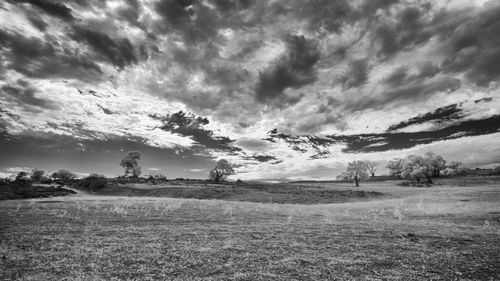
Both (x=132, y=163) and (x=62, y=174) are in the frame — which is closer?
(x=132, y=163)

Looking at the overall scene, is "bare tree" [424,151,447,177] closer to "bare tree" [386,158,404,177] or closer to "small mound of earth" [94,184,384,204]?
"bare tree" [386,158,404,177]

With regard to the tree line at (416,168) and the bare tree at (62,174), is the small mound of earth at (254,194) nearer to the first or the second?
the tree line at (416,168)

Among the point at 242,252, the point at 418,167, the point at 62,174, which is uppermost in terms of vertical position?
the point at 62,174

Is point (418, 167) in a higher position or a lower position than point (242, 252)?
higher

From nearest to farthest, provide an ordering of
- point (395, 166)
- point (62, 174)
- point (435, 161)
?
point (435, 161), point (395, 166), point (62, 174)

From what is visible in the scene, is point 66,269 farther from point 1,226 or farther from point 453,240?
point 453,240

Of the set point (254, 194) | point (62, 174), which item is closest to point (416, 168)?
point (254, 194)

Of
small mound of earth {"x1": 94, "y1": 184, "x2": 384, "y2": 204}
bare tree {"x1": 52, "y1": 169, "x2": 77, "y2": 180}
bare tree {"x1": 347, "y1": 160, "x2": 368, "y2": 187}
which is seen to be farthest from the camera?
bare tree {"x1": 52, "y1": 169, "x2": 77, "y2": 180}

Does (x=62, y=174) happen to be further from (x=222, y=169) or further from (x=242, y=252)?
(x=242, y=252)

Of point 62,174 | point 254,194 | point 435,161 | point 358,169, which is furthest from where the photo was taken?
point 62,174

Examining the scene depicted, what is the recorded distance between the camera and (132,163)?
11650 centimetres

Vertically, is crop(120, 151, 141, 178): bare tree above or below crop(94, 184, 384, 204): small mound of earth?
above

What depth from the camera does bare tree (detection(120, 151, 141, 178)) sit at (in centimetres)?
11585

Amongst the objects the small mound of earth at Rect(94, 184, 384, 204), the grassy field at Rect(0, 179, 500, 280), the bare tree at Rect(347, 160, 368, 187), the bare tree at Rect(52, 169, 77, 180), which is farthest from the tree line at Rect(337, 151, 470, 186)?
the bare tree at Rect(52, 169, 77, 180)
